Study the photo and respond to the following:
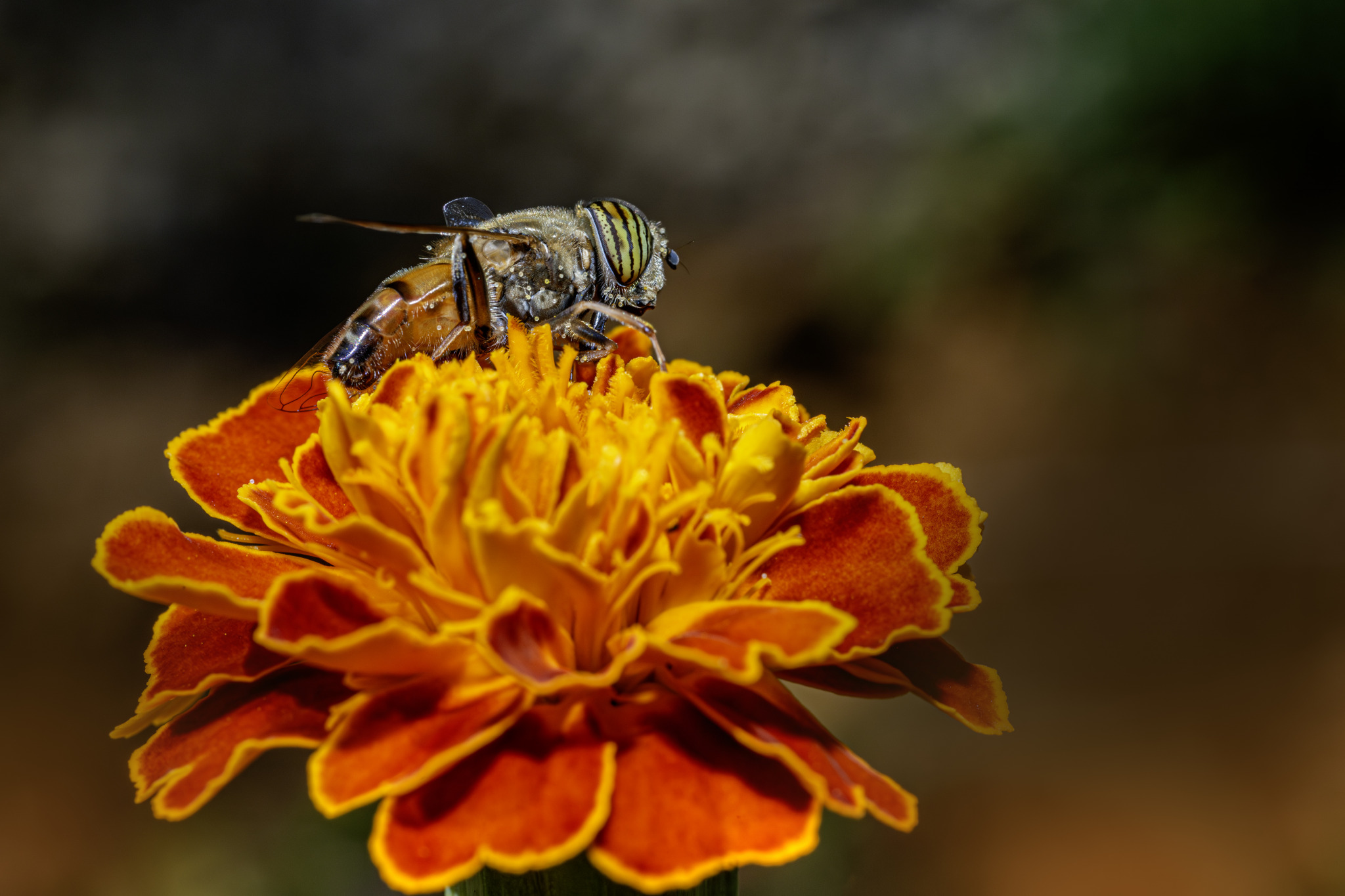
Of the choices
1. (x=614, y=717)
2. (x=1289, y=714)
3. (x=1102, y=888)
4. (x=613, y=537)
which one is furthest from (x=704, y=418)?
(x=1289, y=714)

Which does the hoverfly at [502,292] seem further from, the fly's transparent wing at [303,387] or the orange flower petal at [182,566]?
the orange flower petal at [182,566]

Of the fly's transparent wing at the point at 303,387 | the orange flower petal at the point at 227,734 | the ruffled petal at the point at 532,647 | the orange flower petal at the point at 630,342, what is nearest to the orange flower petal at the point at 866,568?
the ruffled petal at the point at 532,647

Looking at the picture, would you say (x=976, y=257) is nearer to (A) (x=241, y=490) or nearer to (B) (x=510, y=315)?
(B) (x=510, y=315)

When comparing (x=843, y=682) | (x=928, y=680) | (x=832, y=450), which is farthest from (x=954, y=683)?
(x=832, y=450)

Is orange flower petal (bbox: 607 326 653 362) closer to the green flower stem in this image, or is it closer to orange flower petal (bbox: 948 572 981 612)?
orange flower petal (bbox: 948 572 981 612)

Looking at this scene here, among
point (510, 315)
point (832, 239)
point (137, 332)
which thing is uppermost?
point (832, 239)

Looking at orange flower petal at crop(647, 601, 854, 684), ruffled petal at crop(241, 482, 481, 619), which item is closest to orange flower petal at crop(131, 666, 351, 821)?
ruffled petal at crop(241, 482, 481, 619)

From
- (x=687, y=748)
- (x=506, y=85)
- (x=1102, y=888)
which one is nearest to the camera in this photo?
(x=687, y=748)
